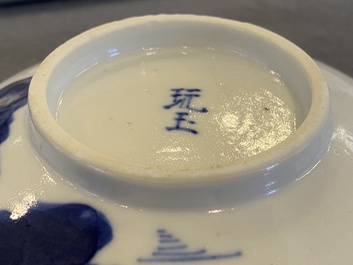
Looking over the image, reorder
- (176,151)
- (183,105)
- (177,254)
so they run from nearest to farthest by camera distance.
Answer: (177,254) → (176,151) → (183,105)

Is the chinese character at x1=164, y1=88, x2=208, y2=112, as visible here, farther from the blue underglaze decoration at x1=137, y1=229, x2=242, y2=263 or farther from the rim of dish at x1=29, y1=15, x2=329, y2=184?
the blue underglaze decoration at x1=137, y1=229, x2=242, y2=263

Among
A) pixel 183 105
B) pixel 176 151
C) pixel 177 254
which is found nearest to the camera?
pixel 177 254

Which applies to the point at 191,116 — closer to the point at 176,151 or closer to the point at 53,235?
the point at 176,151

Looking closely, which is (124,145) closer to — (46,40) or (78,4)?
(46,40)

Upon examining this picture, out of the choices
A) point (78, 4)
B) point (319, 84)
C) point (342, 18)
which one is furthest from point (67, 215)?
point (342, 18)

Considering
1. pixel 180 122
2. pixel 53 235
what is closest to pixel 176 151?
pixel 180 122

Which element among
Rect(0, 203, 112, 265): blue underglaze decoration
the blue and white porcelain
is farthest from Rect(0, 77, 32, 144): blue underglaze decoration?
Rect(0, 203, 112, 265): blue underglaze decoration

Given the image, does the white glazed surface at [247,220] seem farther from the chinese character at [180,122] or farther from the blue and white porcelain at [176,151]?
the chinese character at [180,122]
